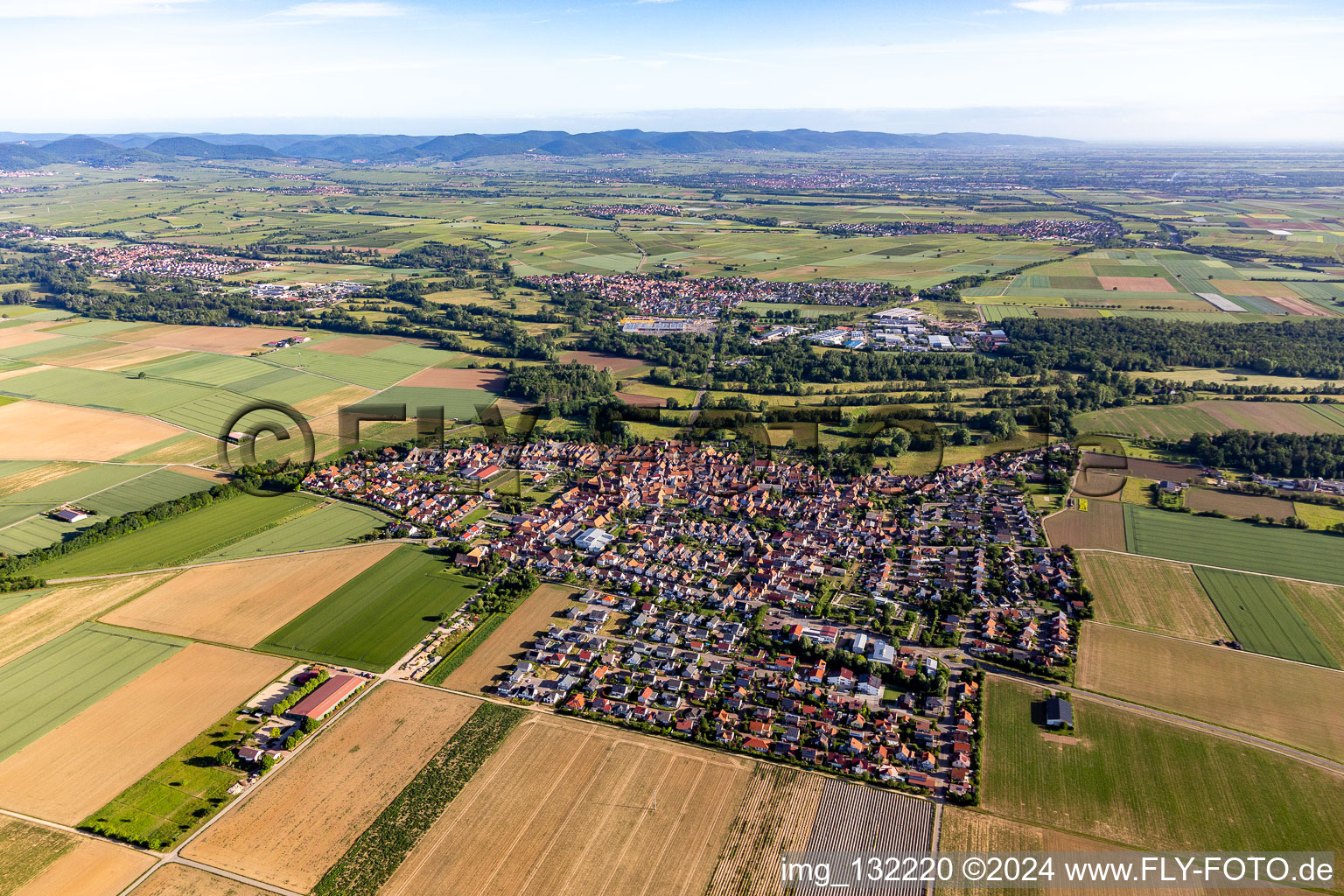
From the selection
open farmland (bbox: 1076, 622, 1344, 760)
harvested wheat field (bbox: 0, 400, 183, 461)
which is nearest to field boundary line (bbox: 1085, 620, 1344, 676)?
open farmland (bbox: 1076, 622, 1344, 760)

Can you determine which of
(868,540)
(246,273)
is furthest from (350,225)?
(868,540)

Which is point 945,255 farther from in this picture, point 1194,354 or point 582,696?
point 582,696

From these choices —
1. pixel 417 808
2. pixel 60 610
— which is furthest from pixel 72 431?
pixel 417 808

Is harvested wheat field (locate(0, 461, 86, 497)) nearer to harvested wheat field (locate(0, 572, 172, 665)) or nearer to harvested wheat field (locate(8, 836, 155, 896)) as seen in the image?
harvested wheat field (locate(0, 572, 172, 665))

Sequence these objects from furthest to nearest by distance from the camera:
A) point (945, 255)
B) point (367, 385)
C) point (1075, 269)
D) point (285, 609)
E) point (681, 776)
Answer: point (945, 255), point (1075, 269), point (367, 385), point (285, 609), point (681, 776)

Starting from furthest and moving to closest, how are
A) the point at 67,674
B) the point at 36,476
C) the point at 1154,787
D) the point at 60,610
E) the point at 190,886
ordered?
the point at 36,476 < the point at 60,610 < the point at 67,674 < the point at 1154,787 < the point at 190,886

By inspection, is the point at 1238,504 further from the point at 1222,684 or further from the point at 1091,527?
the point at 1222,684
